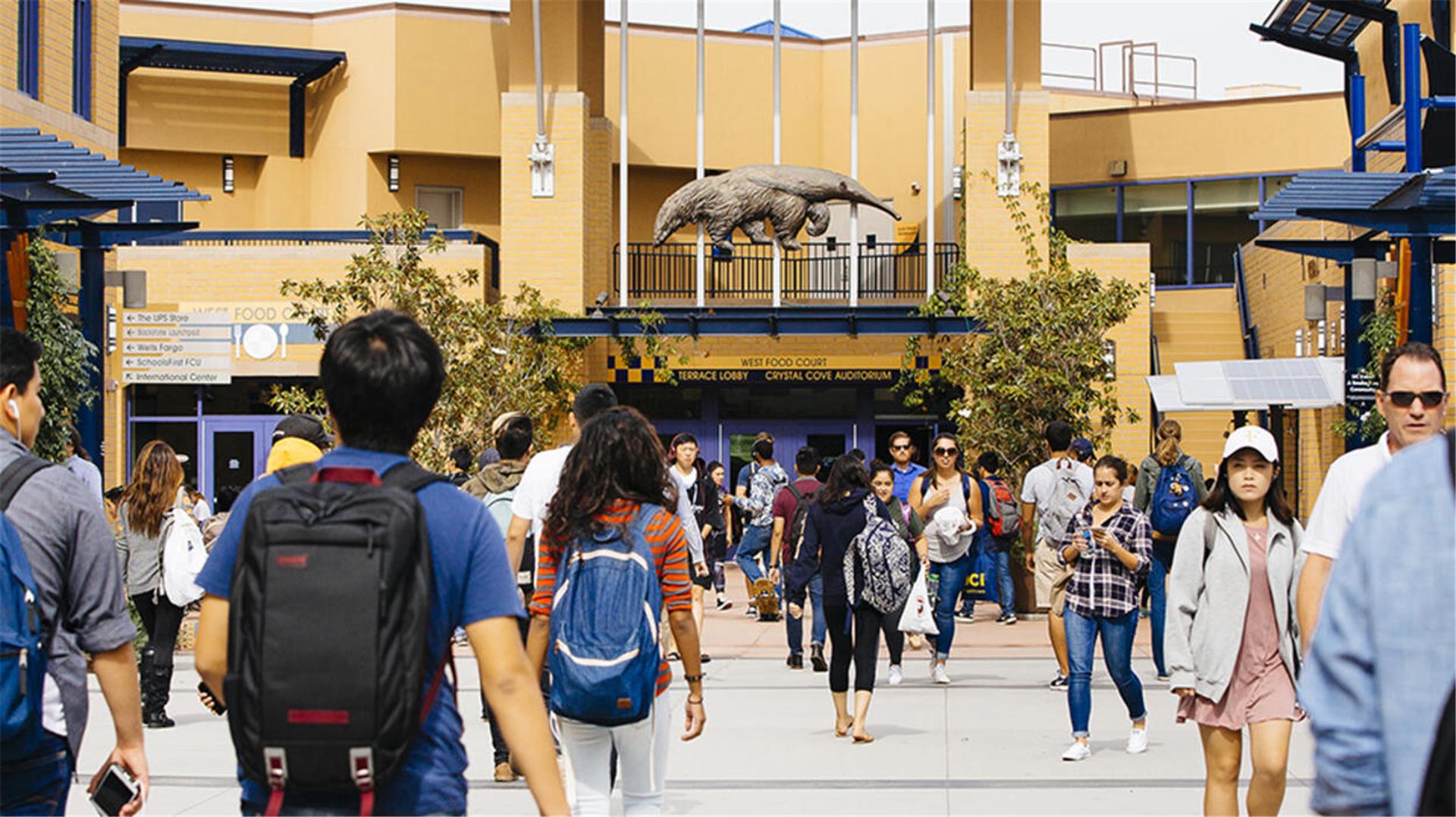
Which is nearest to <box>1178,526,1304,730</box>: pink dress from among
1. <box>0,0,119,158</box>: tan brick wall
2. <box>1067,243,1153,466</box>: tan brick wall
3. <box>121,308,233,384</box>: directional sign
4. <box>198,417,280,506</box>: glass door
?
<box>121,308,233,384</box>: directional sign

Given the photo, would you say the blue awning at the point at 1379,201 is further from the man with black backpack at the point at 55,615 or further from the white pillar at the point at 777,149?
the white pillar at the point at 777,149

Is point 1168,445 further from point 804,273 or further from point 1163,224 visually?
point 1163,224

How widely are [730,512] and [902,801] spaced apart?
18.9m

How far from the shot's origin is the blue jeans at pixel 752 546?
18.2 meters

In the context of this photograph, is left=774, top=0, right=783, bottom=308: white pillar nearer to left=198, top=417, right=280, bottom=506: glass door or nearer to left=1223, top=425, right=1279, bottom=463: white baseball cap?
left=198, top=417, right=280, bottom=506: glass door

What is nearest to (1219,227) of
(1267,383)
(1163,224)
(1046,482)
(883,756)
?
(1163,224)

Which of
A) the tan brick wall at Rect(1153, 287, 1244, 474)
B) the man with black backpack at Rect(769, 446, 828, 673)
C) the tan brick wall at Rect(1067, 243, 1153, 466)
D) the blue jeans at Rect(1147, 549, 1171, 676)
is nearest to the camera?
the blue jeans at Rect(1147, 549, 1171, 676)

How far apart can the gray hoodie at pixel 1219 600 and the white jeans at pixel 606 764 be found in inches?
78.8

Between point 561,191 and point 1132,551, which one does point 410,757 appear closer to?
point 1132,551

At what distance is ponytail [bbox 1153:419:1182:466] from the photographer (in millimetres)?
13391

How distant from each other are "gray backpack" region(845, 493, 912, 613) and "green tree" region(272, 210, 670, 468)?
10174 mm

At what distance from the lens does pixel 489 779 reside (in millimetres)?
9453

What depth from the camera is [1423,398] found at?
18.8 ft

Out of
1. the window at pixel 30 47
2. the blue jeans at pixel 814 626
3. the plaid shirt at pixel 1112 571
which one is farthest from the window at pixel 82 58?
the plaid shirt at pixel 1112 571
